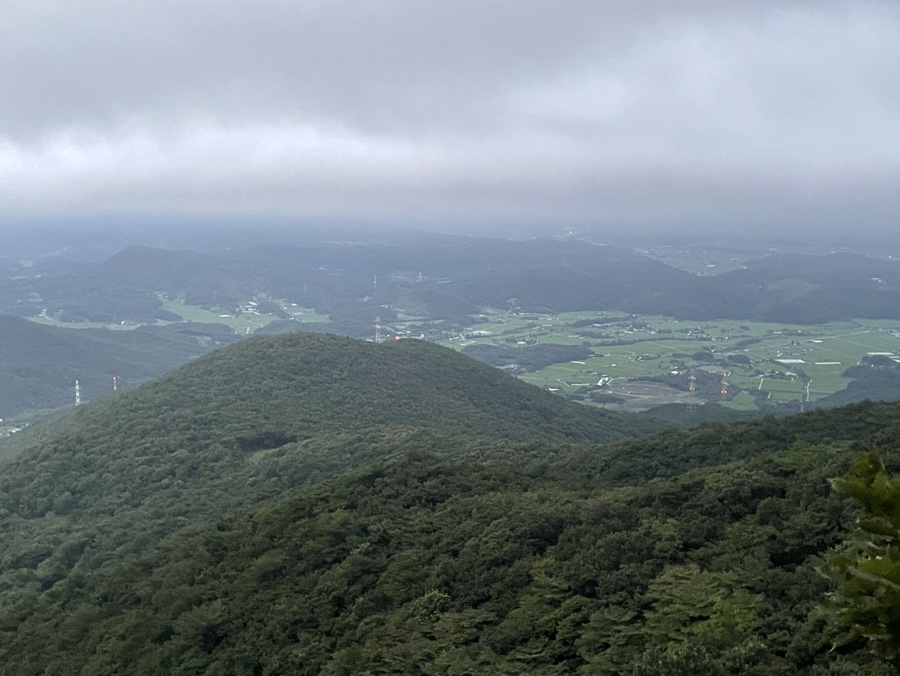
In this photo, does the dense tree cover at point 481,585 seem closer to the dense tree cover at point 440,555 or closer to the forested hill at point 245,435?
the dense tree cover at point 440,555

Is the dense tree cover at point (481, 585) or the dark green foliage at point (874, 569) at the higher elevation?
the dark green foliage at point (874, 569)

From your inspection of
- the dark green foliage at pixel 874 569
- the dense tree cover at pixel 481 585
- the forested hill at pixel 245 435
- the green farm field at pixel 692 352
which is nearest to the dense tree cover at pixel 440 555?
the dense tree cover at pixel 481 585

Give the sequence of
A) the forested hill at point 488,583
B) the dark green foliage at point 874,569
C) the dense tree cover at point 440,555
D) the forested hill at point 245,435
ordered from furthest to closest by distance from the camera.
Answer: the forested hill at point 245,435 < the dense tree cover at point 440,555 < the forested hill at point 488,583 < the dark green foliage at point 874,569

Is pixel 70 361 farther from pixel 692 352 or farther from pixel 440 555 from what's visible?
pixel 440 555

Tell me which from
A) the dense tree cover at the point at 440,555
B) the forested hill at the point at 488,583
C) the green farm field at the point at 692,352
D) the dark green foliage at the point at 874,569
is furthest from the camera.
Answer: the green farm field at the point at 692,352

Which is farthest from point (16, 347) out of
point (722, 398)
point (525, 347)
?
point (722, 398)

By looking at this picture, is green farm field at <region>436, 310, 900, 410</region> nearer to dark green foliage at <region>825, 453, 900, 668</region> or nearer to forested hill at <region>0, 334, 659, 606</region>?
forested hill at <region>0, 334, 659, 606</region>

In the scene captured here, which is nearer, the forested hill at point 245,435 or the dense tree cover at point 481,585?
the dense tree cover at point 481,585
